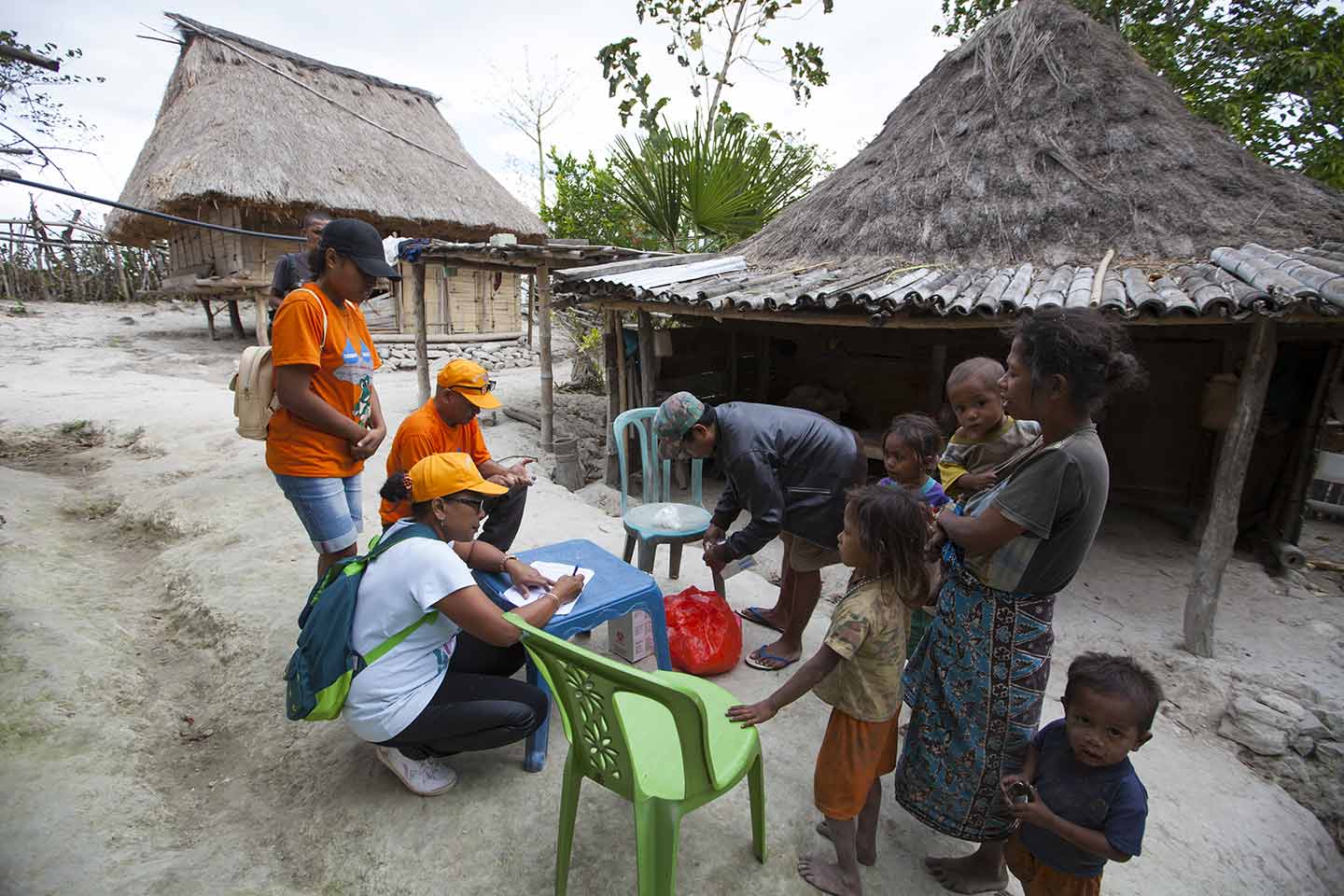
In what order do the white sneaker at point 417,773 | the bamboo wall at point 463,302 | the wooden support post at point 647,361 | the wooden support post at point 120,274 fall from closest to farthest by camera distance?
the white sneaker at point 417,773, the wooden support post at point 647,361, the bamboo wall at point 463,302, the wooden support post at point 120,274

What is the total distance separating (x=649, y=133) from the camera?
22.5 feet

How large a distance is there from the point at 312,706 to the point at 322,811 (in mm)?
470

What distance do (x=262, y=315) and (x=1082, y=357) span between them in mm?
11745

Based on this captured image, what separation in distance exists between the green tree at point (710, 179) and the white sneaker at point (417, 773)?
20.8ft

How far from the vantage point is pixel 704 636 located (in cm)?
282

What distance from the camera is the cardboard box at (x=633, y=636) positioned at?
263 cm

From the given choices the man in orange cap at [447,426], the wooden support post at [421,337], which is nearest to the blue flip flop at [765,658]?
the man in orange cap at [447,426]

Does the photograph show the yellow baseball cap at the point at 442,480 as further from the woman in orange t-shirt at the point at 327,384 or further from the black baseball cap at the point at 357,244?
the black baseball cap at the point at 357,244

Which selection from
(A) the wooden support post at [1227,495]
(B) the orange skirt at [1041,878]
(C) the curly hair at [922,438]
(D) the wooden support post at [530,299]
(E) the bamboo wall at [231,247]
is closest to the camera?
(B) the orange skirt at [1041,878]

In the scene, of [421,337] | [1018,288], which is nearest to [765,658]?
[1018,288]

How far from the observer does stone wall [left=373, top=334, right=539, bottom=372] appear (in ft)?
40.0

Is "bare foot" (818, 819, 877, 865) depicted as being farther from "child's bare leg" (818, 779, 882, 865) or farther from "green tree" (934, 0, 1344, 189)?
"green tree" (934, 0, 1344, 189)

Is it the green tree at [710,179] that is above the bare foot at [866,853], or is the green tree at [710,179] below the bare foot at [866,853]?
above

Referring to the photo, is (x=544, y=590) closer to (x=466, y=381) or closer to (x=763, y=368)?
(x=466, y=381)
